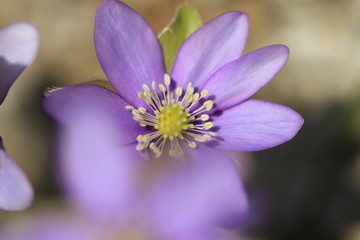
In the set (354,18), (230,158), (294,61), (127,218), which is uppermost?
(354,18)

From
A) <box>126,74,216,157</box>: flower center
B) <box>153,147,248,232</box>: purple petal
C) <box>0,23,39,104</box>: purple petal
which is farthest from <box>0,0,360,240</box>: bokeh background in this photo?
<box>153,147,248,232</box>: purple petal

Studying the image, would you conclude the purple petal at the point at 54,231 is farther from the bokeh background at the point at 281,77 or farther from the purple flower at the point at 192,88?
the bokeh background at the point at 281,77

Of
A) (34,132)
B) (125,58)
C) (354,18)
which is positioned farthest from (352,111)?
(34,132)

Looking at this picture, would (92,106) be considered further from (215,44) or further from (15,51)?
(215,44)

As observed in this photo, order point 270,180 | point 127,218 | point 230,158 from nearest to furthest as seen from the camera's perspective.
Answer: point 127,218, point 230,158, point 270,180

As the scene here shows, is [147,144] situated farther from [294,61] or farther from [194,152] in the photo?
[294,61]
